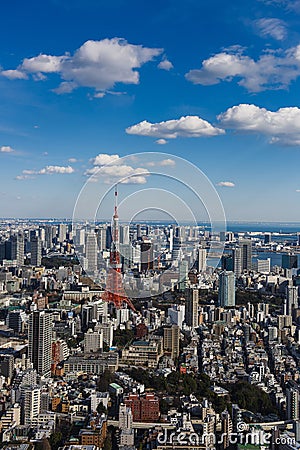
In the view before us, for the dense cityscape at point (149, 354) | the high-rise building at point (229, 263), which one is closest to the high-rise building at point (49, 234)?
the dense cityscape at point (149, 354)

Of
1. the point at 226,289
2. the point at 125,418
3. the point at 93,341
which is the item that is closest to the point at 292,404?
the point at 125,418

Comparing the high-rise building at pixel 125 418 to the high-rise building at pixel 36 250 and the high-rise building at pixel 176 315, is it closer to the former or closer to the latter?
the high-rise building at pixel 176 315

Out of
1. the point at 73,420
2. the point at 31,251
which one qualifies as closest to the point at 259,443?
the point at 73,420

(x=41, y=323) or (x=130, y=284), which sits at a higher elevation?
(x=130, y=284)

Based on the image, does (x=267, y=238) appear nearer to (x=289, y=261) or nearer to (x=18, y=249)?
(x=289, y=261)

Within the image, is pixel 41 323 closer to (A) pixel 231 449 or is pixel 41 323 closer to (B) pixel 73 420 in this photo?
(B) pixel 73 420

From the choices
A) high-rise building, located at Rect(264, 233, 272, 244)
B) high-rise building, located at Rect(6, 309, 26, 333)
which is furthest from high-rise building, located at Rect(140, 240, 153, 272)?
high-rise building, located at Rect(264, 233, 272, 244)

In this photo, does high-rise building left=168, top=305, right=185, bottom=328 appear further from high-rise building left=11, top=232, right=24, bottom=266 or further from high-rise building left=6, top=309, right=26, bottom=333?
high-rise building left=11, top=232, right=24, bottom=266
